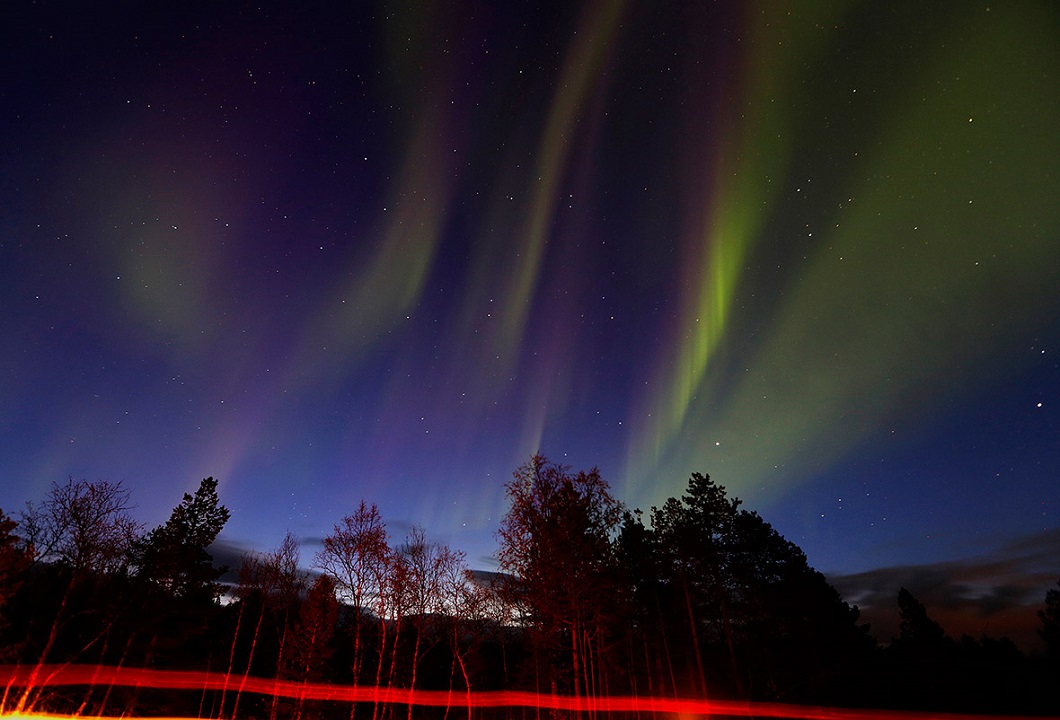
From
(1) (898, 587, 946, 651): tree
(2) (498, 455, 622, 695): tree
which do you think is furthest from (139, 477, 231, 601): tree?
(1) (898, 587, 946, 651): tree

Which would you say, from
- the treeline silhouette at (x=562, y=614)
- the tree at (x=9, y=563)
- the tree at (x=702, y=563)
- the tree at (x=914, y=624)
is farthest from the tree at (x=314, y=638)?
the tree at (x=914, y=624)

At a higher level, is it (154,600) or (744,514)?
(744,514)

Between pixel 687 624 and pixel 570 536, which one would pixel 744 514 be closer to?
pixel 687 624

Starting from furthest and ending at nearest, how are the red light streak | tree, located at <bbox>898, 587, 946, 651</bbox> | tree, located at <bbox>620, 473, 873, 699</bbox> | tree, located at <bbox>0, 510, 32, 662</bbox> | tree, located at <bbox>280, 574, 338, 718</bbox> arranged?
tree, located at <bbox>898, 587, 946, 651</bbox>, tree, located at <bbox>280, 574, 338, 718</bbox>, tree, located at <bbox>620, 473, 873, 699</bbox>, tree, located at <bbox>0, 510, 32, 662</bbox>, the red light streak

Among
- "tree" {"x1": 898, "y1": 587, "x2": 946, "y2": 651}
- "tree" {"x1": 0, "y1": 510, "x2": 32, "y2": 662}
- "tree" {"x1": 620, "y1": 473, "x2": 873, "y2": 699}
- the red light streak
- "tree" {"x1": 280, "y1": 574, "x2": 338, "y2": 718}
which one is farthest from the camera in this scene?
"tree" {"x1": 898, "y1": 587, "x2": 946, "y2": 651}

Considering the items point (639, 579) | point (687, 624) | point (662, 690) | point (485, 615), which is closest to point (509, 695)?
point (485, 615)

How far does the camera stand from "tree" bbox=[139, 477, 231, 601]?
35406 mm

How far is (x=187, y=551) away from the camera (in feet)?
122

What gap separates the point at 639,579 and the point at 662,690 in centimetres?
968

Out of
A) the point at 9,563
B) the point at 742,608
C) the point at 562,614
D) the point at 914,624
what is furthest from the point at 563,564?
the point at 914,624

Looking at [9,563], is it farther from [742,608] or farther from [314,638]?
[742,608]

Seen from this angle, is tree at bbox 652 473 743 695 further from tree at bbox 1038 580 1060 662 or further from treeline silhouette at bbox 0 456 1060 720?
tree at bbox 1038 580 1060 662

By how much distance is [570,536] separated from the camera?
1147 inches

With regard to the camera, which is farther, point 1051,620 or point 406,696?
point 1051,620
